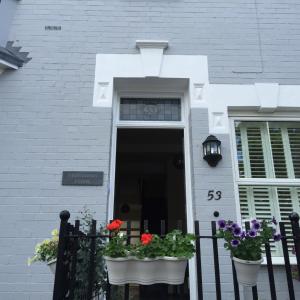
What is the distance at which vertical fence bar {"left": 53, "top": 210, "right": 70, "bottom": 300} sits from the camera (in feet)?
6.40

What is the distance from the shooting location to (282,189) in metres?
3.44

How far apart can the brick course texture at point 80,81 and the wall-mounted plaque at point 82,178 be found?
0.05 m

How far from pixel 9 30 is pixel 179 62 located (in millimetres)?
2099

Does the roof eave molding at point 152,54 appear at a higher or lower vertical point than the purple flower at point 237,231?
higher

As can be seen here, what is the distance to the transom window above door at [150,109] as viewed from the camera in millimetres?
3779

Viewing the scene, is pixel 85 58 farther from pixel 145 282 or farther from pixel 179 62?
pixel 145 282

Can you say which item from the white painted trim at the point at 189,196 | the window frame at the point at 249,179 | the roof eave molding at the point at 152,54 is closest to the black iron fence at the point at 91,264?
the white painted trim at the point at 189,196

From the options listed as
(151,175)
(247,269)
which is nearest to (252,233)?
(247,269)

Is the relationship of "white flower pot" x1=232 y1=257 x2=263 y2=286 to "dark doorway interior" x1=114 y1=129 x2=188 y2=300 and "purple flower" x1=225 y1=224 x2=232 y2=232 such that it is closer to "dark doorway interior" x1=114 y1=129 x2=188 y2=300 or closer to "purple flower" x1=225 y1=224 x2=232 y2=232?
"purple flower" x1=225 y1=224 x2=232 y2=232

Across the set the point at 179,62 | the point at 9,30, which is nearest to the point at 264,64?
the point at 179,62

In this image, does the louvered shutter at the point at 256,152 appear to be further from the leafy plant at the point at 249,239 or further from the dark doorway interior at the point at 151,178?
the leafy plant at the point at 249,239

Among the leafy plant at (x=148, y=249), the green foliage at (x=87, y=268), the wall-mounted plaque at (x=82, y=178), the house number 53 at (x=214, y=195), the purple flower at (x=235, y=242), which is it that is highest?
the wall-mounted plaque at (x=82, y=178)

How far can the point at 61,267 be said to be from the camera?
1995 mm

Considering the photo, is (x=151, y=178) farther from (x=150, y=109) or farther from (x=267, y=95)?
(x=267, y=95)
